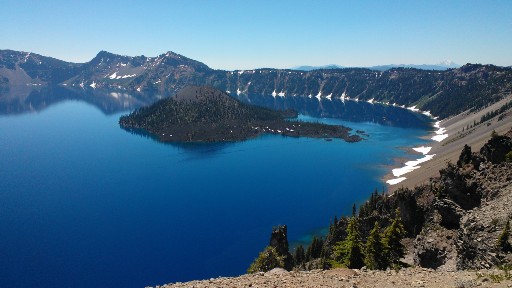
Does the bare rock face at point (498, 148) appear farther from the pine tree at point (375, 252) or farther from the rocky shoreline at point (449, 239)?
the pine tree at point (375, 252)

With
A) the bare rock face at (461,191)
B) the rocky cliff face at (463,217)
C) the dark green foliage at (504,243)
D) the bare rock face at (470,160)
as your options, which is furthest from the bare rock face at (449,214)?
the dark green foliage at (504,243)

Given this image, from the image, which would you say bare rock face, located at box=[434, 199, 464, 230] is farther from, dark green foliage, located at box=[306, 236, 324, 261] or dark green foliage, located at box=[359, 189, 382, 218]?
dark green foliage, located at box=[359, 189, 382, 218]

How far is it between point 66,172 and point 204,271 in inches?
4841

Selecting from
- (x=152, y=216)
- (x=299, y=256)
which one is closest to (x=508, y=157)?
(x=299, y=256)

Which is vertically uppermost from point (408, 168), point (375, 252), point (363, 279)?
point (363, 279)

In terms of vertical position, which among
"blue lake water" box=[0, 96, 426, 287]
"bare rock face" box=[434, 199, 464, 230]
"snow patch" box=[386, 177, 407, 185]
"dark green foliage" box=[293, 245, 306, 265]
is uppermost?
"bare rock face" box=[434, 199, 464, 230]

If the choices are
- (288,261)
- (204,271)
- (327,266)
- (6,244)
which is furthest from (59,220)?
(327,266)

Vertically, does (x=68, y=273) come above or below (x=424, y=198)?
below

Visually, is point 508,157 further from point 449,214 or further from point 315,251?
point 315,251

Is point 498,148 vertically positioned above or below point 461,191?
above

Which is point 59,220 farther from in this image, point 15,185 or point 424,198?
point 424,198

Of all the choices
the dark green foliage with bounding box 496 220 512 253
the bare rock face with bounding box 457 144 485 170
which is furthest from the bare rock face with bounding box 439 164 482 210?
the dark green foliage with bounding box 496 220 512 253

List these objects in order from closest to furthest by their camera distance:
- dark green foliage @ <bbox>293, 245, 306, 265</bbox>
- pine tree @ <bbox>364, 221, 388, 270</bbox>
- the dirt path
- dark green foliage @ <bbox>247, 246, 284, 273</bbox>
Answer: the dirt path
pine tree @ <bbox>364, 221, 388, 270</bbox>
dark green foliage @ <bbox>247, 246, 284, 273</bbox>
dark green foliage @ <bbox>293, 245, 306, 265</bbox>

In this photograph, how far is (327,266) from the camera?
2788 inches
